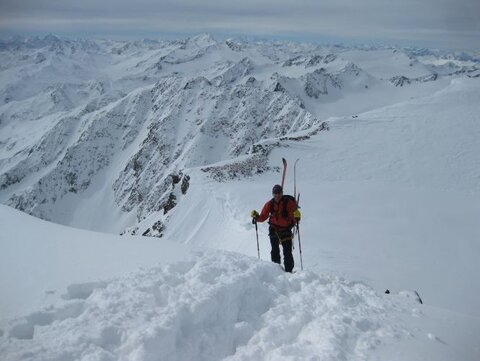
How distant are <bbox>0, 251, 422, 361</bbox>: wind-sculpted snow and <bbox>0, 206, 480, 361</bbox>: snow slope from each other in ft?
0.05

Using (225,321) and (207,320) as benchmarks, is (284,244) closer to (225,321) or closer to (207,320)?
(225,321)

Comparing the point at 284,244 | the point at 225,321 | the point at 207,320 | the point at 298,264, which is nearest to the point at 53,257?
the point at 207,320

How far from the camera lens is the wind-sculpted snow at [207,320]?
5.93 m

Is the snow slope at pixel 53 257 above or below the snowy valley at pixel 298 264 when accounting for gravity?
above

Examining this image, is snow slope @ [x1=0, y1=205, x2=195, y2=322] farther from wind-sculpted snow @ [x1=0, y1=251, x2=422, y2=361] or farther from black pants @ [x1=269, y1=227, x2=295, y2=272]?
black pants @ [x1=269, y1=227, x2=295, y2=272]

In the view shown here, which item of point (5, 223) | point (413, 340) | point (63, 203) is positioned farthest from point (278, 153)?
point (63, 203)

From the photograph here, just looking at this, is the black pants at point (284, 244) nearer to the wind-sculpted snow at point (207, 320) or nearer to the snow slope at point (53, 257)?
the wind-sculpted snow at point (207, 320)

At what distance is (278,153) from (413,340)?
2674 centimetres

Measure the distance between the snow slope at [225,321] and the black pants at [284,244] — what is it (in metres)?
2.68

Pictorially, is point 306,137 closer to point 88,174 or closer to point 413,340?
point 413,340

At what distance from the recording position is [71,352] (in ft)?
18.6

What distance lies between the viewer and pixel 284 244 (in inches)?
448

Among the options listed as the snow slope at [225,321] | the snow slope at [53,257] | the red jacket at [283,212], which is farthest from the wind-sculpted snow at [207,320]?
the red jacket at [283,212]

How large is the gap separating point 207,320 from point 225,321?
12.6 inches
